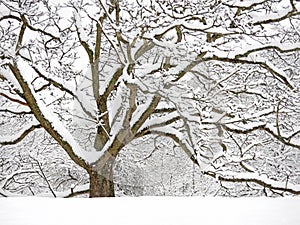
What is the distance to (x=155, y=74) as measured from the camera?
5.46m

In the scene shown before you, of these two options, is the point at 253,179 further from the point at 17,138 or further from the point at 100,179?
the point at 17,138

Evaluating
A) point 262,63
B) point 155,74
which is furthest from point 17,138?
point 262,63

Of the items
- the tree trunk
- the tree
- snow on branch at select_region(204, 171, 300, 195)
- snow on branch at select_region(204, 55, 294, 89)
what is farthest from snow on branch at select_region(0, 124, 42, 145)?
snow on branch at select_region(204, 55, 294, 89)

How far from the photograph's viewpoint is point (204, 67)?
5.82 m
